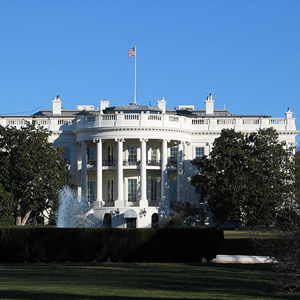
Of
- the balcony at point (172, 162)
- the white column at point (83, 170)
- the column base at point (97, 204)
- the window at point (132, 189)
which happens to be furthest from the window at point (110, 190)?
the balcony at point (172, 162)

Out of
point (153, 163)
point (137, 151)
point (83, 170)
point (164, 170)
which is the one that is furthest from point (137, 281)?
point (137, 151)

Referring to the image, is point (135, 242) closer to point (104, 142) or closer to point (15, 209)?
point (15, 209)

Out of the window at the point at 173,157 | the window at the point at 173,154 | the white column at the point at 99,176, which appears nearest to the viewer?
the white column at the point at 99,176

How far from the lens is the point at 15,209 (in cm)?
7094

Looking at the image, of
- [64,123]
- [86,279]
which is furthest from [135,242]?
[64,123]

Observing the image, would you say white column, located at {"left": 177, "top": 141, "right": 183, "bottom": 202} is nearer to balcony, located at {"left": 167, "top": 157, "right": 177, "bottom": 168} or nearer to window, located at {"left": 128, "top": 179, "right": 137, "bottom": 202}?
balcony, located at {"left": 167, "top": 157, "right": 177, "bottom": 168}

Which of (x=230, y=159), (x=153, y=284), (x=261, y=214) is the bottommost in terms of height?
(x=153, y=284)

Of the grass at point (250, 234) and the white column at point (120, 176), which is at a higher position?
the white column at point (120, 176)

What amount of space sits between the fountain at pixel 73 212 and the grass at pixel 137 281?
792 inches

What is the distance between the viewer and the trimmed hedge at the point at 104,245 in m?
42.8

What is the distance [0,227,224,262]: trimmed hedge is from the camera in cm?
4284

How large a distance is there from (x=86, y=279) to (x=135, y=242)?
11737 mm

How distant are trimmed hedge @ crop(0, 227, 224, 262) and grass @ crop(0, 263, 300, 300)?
1.70 m

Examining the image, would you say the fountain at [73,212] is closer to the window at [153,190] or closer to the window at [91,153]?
the window at [91,153]
